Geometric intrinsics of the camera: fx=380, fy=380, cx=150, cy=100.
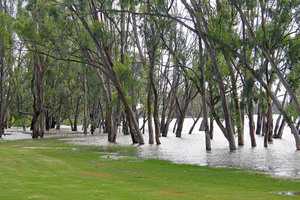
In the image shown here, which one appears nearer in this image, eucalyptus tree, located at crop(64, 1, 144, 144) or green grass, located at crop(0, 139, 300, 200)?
green grass, located at crop(0, 139, 300, 200)

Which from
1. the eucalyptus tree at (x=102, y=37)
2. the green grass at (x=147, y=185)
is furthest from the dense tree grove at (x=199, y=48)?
the green grass at (x=147, y=185)

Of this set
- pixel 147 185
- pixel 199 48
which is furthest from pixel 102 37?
pixel 147 185

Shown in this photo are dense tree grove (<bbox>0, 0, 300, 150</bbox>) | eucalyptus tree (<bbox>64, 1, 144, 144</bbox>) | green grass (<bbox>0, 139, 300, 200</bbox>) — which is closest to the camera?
green grass (<bbox>0, 139, 300, 200</bbox>)

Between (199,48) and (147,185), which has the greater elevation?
(199,48)

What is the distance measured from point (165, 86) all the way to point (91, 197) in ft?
117

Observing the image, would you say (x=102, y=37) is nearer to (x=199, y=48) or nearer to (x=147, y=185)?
(x=199, y=48)

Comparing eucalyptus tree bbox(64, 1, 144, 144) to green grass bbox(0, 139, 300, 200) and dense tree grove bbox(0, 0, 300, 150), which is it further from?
green grass bbox(0, 139, 300, 200)

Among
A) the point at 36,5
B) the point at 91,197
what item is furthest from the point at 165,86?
the point at 91,197

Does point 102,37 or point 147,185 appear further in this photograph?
point 102,37

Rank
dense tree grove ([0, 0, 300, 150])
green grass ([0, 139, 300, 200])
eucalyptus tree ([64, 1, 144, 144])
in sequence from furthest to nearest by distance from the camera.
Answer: eucalyptus tree ([64, 1, 144, 144])
dense tree grove ([0, 0, 300, 150])
green grass ([0, 139, 300, 200])

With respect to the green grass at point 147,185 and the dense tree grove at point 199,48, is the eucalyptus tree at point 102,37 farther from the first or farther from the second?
the green grass at point 147,185

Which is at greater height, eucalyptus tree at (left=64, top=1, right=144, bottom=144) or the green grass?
eucalyptus tree at (left=64, top=1, right=144, bottom=144)

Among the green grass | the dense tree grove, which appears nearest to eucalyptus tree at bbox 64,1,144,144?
the dense tree grove

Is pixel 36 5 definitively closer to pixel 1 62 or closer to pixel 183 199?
pixel 1 62
